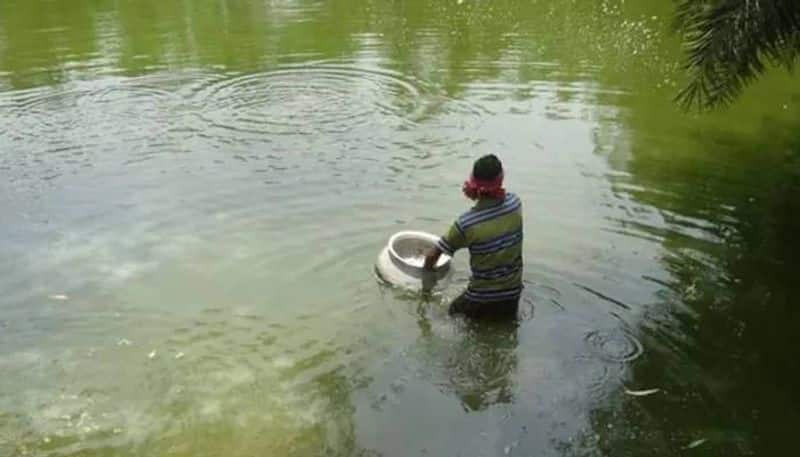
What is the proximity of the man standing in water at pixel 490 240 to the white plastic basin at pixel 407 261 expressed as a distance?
0.74 metres

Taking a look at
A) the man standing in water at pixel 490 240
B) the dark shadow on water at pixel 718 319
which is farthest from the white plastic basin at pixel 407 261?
the dark shadow on water at pixel 718 319

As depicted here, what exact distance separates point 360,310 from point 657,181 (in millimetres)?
5266

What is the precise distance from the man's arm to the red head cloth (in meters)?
0.80

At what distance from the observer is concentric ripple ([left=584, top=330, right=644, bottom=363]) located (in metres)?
7.24

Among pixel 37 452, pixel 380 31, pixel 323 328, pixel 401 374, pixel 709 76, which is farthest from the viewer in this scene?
pixel 380 31

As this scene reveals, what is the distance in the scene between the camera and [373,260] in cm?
918

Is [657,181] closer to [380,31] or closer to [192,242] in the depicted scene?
[192,242]

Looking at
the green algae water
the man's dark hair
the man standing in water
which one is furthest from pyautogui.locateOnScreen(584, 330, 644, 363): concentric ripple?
the man's dark hair

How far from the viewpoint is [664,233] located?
967 centimetres

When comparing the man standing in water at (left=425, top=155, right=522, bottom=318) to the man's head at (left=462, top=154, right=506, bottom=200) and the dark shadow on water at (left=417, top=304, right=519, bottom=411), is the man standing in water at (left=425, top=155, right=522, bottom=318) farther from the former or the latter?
the dark shadow on water at (left=417, top=304, right=519, bottom=411)

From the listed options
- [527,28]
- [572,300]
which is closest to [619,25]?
[527,28]

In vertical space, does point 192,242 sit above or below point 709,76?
Result: below

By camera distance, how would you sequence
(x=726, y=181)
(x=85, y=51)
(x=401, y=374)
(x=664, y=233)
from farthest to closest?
(x=85, y=51) < (x=726, y=181) < (x=664, y=233) < (x=401, y=374)

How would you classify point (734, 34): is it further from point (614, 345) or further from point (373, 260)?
point (373, 260)
